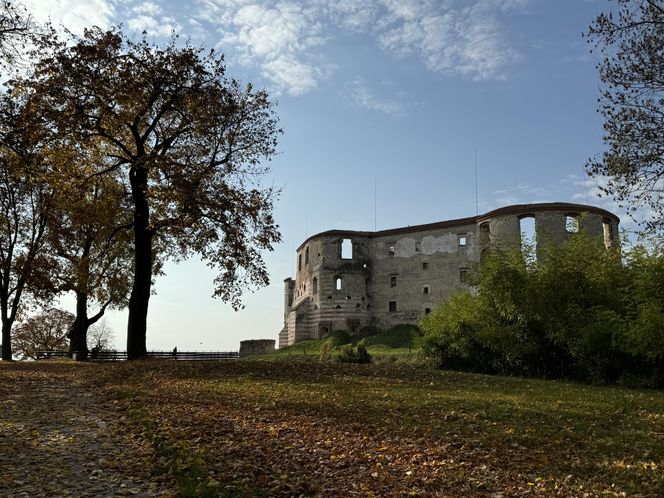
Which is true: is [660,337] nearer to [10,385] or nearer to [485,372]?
[485,372]

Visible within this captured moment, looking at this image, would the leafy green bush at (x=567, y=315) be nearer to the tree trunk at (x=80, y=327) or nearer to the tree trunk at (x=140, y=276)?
the tree trunk at (x=140, y=276)

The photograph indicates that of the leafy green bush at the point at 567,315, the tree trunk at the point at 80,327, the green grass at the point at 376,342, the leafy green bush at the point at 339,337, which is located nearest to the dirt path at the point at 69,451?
the leafy green bush at the point at 567,315

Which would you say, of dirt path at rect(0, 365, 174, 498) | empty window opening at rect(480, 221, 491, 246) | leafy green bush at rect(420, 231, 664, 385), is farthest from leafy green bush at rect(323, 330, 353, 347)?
dirt path at rect(0, 365, 174, 498)

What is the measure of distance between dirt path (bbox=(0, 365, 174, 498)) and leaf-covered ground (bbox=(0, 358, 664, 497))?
27cm

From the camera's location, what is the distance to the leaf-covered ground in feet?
21.1

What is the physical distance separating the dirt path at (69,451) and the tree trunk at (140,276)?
8.85m

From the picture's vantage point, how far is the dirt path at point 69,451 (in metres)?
6.37

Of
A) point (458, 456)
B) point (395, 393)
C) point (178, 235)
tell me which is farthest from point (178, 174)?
point (458, 456)

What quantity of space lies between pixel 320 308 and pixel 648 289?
38.0m

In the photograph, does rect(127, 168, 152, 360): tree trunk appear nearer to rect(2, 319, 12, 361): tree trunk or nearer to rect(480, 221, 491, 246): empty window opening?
rect(2, 319, 12, 361): tree trunk

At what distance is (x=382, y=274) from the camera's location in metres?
52.2

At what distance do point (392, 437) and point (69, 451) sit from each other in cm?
462

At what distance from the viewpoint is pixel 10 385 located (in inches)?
574

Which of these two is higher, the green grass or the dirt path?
the green grass
